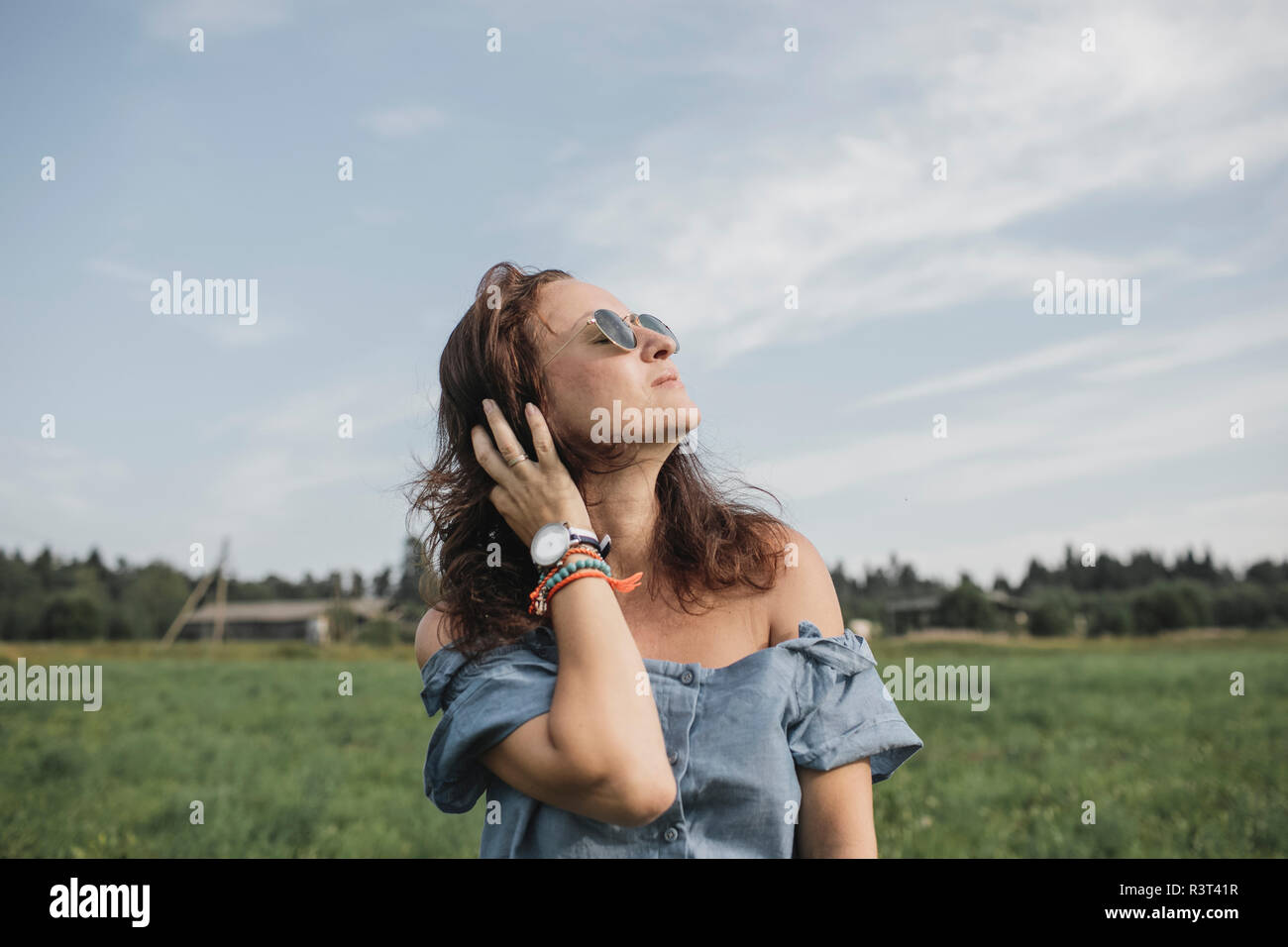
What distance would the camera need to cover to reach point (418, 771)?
1348cm

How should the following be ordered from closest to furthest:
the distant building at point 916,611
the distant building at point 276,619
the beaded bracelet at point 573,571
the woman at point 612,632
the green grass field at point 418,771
Answer: the woman at point 612,632, the beaded bracelet at point 573,571, the green grass field at point 418,771, the distant building at point 916,611, the distant building at point 276,619

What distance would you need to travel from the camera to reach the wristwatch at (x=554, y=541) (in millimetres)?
2256

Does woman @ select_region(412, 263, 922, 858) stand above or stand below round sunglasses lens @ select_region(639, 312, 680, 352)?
below

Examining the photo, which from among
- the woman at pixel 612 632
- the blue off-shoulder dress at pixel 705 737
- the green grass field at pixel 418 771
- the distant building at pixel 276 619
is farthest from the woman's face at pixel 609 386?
the distant building at pixel 276 619

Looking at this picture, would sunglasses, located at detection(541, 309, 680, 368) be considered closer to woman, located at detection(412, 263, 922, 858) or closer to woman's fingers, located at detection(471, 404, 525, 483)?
woman, located at detection(412, 263, 922, 858)

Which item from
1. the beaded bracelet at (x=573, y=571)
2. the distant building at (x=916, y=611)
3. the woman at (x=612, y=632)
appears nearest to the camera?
the woman at (x=612, y=632)

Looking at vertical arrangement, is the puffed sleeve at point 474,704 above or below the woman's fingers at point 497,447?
below

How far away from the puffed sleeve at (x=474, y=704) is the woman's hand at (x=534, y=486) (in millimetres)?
304

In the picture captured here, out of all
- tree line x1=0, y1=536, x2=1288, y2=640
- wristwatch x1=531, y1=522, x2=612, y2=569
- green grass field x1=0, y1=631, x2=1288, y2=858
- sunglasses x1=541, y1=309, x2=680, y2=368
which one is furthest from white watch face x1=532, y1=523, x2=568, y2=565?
tree line x1=0, y1=536, x2=1288, y2=640

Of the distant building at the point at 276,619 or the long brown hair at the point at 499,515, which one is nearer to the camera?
the long brown hair at the point at 499,515

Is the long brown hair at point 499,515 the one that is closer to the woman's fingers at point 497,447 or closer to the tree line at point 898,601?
the woman's fingers at point 497,447

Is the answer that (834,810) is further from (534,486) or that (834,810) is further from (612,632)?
(534,486)

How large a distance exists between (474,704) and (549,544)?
1.37 ft

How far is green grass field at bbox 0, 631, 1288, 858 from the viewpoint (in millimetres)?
10336
